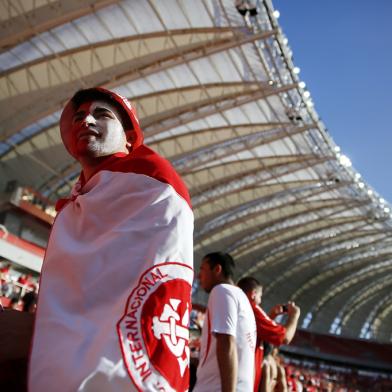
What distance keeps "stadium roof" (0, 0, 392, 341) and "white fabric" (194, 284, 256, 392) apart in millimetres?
16328

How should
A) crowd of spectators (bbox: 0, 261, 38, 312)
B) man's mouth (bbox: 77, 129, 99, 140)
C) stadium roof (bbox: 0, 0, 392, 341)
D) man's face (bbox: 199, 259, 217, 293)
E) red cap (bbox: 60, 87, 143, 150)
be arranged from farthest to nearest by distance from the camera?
stadium roof (bbox: 0, 0, 392, 341), crowd of spectators (bbox: 0, 261, 38, 312), man's face (bbox: 199, 259, 217, 293), red cap (bbox: 60, 87, 143, 150), man's mouth (bbox: 77, 129, 99, 140)

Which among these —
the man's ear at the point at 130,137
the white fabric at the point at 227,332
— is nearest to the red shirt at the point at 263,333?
the white fabric at the point at 227,332

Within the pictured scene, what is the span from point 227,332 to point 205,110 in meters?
22.7

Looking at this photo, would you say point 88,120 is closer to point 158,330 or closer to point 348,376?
point 158,330

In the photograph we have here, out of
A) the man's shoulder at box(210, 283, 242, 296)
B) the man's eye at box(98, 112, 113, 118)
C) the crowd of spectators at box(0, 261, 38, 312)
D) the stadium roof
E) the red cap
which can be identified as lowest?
the man's shoulder at box(210, 283, 242, 296)

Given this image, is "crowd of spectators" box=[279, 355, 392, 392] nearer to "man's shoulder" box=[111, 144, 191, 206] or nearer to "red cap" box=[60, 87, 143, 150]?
"red cap" box=[60, 87, 143, 150]

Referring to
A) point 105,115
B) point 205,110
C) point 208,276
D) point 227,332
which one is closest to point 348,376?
point 205,110

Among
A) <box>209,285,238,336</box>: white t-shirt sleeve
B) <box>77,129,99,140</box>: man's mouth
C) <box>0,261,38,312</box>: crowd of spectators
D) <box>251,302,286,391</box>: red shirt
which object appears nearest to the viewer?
<box>77,129,99,140</box>: man's mouth

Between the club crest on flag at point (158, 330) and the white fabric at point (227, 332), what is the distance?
1.94 metres

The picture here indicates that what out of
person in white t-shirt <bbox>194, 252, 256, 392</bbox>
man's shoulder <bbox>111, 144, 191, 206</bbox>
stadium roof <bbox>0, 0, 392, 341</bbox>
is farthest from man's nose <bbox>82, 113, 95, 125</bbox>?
stadium roof <bbox>0, 0, 392, 341</bbox>

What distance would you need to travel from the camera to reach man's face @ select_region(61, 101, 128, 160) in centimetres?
193

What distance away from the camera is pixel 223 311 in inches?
138

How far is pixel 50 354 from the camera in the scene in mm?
1364

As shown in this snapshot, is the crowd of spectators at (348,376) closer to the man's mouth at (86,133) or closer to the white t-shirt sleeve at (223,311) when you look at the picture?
the white t-shirt sleeve at (223,311)
